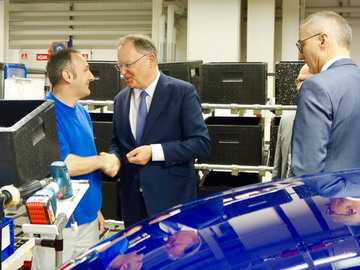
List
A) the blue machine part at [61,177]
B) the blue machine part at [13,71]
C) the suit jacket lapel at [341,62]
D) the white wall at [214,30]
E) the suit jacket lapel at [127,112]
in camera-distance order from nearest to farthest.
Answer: the blue machine part at [61,177]
the suit jacket lapel at [341,62]
the suit jacket lapel at [127,112]
the blue machine part at [13,71]
the white wall at [214,30]

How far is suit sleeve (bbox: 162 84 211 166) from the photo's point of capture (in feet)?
7.87

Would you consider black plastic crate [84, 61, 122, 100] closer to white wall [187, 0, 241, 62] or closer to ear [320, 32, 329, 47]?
ear [320, 32, 329, 47]

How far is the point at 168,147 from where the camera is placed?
2387 millimetres

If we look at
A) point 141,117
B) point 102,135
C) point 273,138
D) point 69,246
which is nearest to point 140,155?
point 141,117

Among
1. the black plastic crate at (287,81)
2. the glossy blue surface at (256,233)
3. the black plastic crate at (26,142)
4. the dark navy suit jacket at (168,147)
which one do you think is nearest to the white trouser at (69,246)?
the dark navy suit jacket at (168,147)

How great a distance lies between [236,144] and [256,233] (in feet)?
8.83

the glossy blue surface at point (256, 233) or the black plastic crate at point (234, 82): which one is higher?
the black plastic crate at point (234, 82)

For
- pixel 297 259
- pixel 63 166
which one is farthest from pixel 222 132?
pixel 297 259

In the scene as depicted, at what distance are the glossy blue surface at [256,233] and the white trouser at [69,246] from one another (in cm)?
109

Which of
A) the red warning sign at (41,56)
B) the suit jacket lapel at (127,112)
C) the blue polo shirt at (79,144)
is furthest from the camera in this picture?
the red warning sign at (41,56)

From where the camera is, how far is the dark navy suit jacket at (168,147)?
245cm

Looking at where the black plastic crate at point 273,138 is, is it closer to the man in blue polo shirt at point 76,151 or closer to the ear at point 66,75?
the man in blue polo shirt at point 76,151

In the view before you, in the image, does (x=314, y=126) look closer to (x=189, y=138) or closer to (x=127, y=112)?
(x=189, y=138)

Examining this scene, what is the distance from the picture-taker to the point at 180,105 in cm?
248
